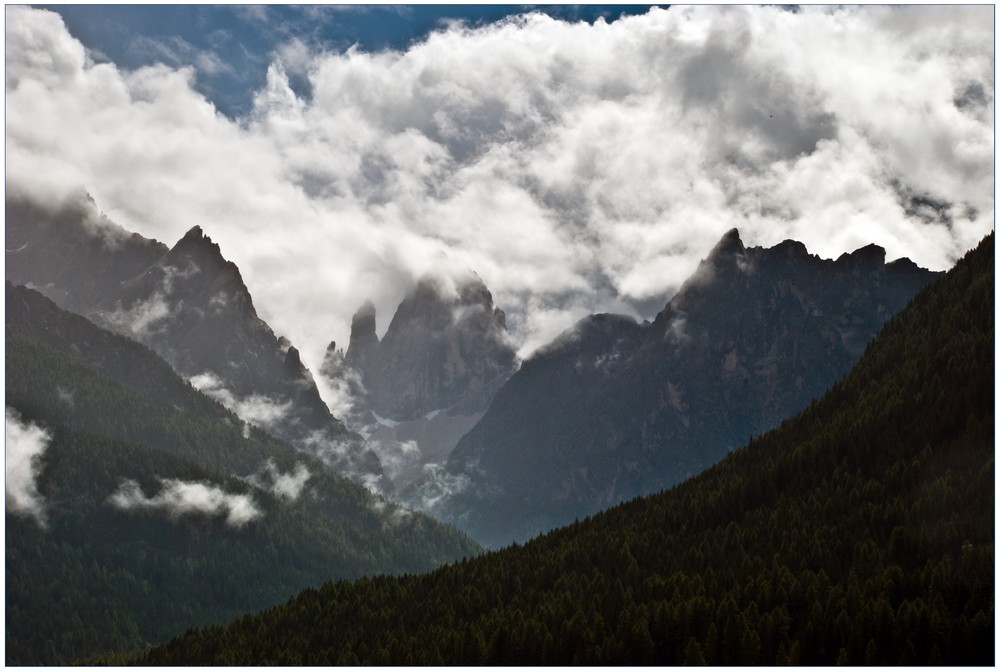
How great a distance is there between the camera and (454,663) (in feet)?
584

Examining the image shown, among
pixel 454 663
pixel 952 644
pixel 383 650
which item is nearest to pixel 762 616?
pixel 952 644

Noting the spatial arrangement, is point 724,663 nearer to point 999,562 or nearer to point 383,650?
point 999,562

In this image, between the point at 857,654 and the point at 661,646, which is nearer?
the point at 857,654

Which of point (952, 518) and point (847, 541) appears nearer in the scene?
point (952, 518)

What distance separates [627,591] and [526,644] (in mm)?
23121

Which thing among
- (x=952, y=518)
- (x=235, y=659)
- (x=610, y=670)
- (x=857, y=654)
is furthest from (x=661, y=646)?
(x=235, y=659)

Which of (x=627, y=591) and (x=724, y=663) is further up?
(x=627, y=591)

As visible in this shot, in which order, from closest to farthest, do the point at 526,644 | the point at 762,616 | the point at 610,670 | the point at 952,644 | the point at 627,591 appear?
the point at 610,670
the point at 952,644
the point at 762,616
the point at 526,644
the point at 627,591

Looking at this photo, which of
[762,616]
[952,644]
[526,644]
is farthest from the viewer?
[526,644]

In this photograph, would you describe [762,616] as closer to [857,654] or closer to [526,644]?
[857,654]

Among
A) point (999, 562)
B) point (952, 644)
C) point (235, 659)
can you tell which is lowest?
point (952, 644)

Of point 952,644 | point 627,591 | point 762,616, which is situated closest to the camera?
point 952,644

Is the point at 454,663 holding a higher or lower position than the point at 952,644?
higher

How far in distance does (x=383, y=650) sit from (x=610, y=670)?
210ft
